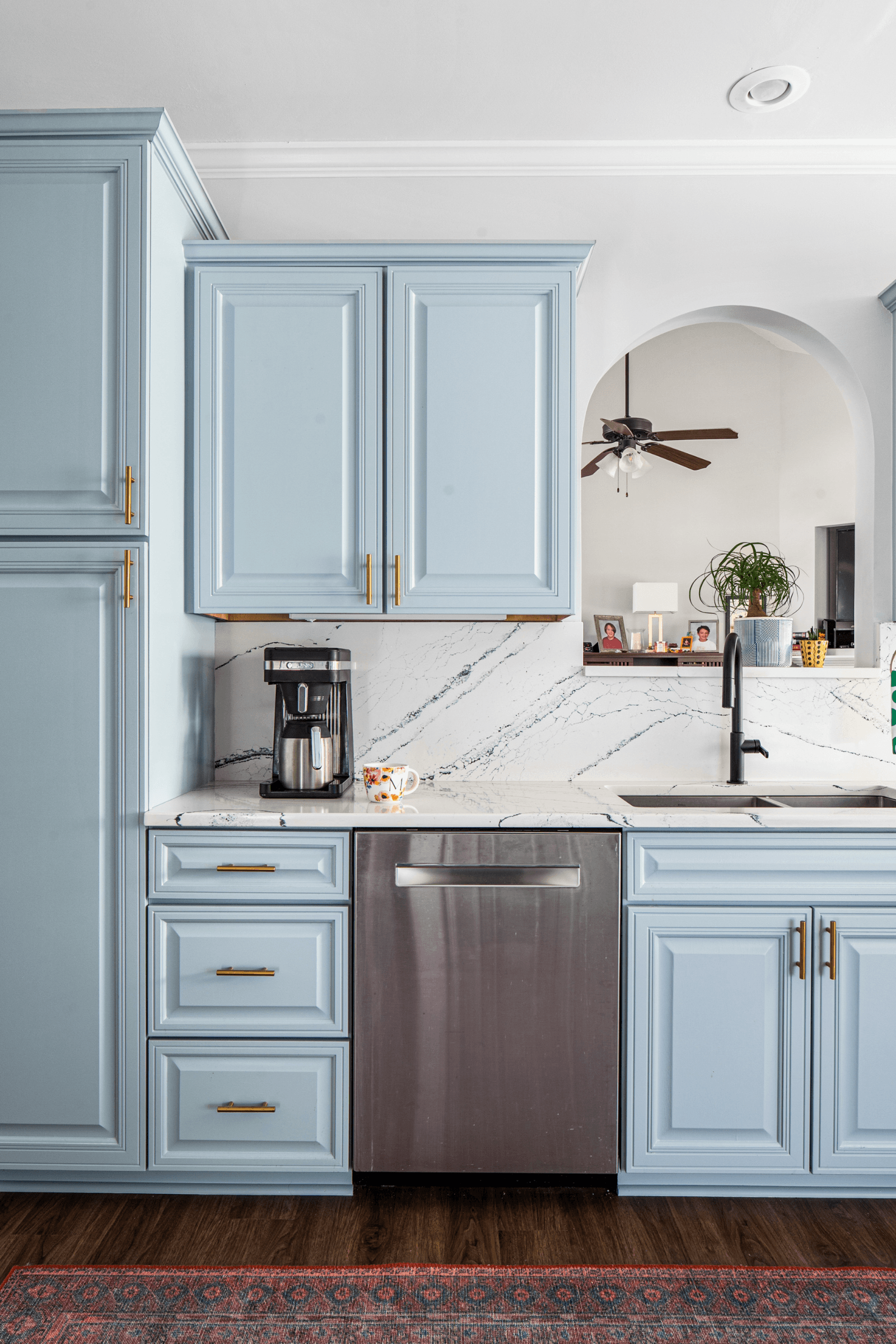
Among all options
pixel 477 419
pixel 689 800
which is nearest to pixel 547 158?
pixel 477 419

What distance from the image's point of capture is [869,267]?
2.59 metres

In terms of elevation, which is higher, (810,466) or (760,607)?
(810,466)

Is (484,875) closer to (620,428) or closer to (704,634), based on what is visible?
(620,428)

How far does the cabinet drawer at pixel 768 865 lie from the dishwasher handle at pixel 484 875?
0.16 m

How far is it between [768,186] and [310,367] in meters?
1.61

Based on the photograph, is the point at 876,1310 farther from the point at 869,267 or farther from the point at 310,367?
the point at 869,267

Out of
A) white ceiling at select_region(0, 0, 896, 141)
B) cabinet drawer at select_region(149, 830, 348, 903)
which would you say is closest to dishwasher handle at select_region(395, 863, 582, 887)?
cabinet drawer at select_region(149, 830, 348, 903)

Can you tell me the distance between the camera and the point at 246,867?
1919 mm

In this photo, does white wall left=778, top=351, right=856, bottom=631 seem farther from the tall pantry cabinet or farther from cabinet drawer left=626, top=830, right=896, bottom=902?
the tall pantry cabinet

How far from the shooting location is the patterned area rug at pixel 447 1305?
1.53 meters

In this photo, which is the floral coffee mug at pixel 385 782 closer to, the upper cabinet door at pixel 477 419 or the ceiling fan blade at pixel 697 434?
the upper cabinet door at pixel 477 419

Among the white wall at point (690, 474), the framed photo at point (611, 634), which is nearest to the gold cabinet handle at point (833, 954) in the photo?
the framed photo at point (611, 634)

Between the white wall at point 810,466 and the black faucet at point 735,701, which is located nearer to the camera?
the black faucet at point 735,701

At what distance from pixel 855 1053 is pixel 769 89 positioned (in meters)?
2.59
